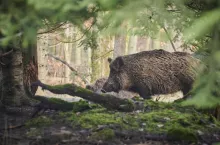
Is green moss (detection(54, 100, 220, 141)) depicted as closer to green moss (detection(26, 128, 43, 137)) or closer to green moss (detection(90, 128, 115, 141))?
green moss (detection(90, 128, 115, 141))

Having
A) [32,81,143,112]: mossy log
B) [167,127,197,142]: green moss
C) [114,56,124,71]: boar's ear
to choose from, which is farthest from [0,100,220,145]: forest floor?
[114,56,124,71]: boar's ear

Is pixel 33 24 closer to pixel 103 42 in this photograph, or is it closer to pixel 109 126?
pixel 109 126

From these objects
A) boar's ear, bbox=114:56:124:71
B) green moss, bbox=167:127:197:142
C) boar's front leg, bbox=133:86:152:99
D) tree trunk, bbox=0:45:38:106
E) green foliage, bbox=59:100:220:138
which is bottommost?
green moss, bbox=167:127:197:142

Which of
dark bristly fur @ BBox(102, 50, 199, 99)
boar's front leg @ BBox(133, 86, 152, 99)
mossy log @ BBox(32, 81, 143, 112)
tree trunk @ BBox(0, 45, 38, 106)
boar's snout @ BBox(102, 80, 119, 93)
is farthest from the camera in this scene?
boar's snout @ BBox(102, 80, 119, 93)

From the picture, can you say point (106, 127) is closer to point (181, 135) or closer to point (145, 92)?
point (181, 135)

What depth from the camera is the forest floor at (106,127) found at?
4559mm

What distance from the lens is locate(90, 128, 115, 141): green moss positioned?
179 inches

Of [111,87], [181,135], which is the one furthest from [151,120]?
[111,87]

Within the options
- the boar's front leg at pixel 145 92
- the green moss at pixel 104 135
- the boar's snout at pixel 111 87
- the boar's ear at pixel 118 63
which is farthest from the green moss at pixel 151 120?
the boar's snout at pixel 111 87

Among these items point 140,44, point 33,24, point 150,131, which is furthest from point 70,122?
point 140,44

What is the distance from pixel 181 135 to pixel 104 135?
98cm

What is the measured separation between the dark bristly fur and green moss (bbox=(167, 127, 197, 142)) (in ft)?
13.1

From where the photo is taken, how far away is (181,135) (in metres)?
4.68

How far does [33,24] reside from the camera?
3.37 metres
